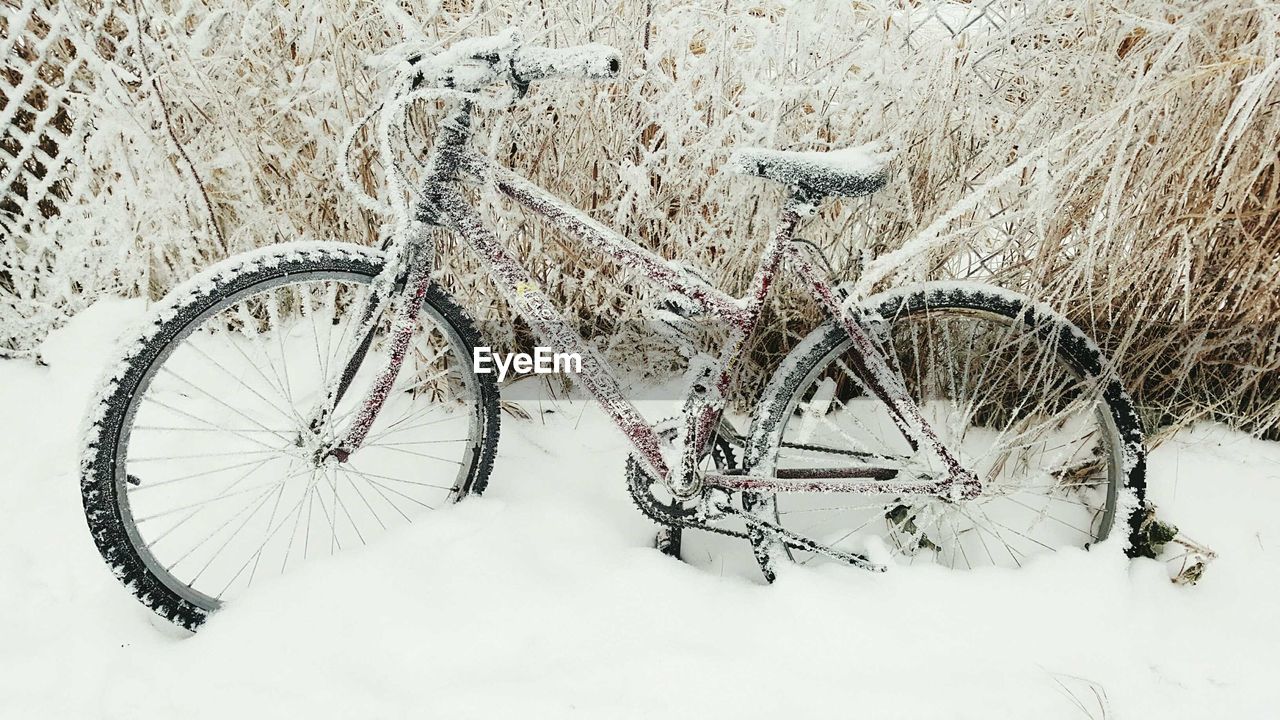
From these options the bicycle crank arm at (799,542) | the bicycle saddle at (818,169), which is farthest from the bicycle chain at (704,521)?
the bicycle saddle at (818,169)

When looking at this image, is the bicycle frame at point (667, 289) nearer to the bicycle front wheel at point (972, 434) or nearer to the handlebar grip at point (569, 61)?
the bicycle front wheel at point (972, 434)

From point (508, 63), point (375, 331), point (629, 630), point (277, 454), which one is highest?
point (508, 63)

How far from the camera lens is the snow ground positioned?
Answer: 1.51 m

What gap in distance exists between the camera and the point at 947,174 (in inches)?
78.2

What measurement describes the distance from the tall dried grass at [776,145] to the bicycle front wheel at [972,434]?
0.14 m

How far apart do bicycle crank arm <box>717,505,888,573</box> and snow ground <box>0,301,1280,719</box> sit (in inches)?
1.5

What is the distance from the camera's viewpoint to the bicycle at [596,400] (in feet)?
4.75

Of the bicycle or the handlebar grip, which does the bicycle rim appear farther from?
the handlebar grip

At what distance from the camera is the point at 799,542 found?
71.2 inches

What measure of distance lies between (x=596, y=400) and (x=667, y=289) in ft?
1.08

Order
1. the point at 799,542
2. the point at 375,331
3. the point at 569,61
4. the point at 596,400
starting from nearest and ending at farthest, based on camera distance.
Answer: the point at 569,61, the point at 375,331, the point at 596,400, the point at 799,542

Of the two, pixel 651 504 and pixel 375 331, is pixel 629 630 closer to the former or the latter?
pixel 651 504

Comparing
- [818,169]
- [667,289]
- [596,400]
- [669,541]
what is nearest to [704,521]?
[669,541]

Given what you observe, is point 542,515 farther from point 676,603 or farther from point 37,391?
point 37,391
